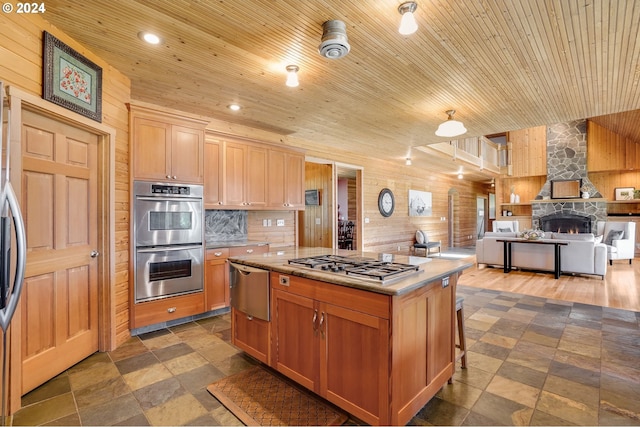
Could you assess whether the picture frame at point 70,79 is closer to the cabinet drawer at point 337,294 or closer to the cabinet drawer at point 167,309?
the cabinet drawer at point 167,309

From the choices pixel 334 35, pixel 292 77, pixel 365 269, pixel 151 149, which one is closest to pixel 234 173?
pixel 151 149

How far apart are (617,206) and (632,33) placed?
9564mm

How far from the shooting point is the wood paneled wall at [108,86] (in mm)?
1961

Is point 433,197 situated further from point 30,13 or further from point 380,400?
point 30,13

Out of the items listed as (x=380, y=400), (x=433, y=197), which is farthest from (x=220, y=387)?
(x=433, y=197)

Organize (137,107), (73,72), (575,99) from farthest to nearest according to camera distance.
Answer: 1. (575,99)
2. (137,107)
3. (73,72)

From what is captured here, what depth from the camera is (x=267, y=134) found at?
4883 mm

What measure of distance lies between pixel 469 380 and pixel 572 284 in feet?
14.6

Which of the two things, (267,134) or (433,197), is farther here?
(433,197)

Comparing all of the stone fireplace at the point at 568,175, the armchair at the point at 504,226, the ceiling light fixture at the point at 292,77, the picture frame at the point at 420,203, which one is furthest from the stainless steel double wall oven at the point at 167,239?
the stone fireplace at the point at 568,175

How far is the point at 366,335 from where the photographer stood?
1690 mm

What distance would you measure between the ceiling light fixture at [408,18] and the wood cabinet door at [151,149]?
8.52 feet

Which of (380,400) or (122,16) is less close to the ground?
(122,16)

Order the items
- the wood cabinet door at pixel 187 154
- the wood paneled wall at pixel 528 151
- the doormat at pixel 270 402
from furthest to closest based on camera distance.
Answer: the wood paneled wall at pixel 528 151, the wood cabinet door at pixel 187 154, the doormat at pixel 270 402
